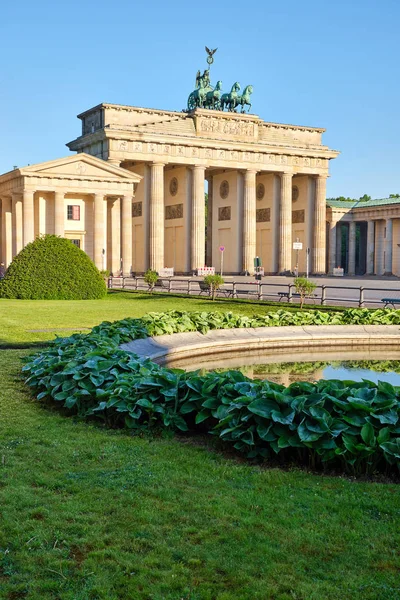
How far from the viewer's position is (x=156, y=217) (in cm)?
6912

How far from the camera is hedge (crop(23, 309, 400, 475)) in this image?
6652 mm

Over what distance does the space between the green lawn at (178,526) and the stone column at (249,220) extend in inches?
2658

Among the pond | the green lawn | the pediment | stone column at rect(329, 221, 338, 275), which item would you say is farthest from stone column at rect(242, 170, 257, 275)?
the green lawn

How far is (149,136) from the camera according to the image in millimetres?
67250

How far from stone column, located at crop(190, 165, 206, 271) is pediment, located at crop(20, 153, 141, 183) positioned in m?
13.3

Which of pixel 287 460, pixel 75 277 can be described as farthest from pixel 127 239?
pixel 287 460

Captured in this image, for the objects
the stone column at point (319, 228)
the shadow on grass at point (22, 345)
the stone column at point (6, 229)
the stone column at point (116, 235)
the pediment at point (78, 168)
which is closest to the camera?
the shadow on grass at point (22, 345)

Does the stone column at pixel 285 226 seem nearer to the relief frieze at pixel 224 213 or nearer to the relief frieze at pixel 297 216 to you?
the relief frieze at pixel 297 216

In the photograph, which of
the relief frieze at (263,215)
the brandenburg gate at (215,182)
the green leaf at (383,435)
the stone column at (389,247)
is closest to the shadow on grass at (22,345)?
the green leaf at (383,435)

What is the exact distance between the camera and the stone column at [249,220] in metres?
74.4

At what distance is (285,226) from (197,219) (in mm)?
10931

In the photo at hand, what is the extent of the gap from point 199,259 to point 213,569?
67.7 m

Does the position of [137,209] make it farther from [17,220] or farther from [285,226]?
[285,226]

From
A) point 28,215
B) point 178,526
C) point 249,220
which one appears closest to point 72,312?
point 178,526
